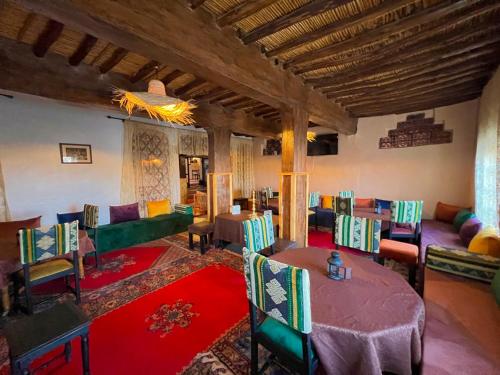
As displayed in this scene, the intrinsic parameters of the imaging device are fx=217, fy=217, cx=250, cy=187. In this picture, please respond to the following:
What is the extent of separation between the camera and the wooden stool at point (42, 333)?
47.1 inches

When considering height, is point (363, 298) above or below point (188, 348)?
above

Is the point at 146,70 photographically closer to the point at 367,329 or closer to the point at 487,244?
the point at 367,329

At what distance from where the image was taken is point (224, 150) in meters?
4.29

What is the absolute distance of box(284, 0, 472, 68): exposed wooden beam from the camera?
5.17ft

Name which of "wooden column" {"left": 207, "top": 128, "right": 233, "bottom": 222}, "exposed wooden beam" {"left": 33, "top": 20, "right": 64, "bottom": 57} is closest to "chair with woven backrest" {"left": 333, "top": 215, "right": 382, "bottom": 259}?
"wooden column" {"left": 207, "top": 128, "right": 233, "bottom": 222}

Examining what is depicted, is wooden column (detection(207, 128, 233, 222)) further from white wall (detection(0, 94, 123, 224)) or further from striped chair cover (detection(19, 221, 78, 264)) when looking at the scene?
striped chair cover (detection(19, 221, 78, 264))

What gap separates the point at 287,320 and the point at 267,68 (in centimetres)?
231

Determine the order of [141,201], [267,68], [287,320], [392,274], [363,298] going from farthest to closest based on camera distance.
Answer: [141,201]
[267,68]
[392,274]
[363,298]
[287,320]

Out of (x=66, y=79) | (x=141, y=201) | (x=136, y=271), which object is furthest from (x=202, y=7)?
(x=141, y=201)

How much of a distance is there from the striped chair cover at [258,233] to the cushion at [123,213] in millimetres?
3253

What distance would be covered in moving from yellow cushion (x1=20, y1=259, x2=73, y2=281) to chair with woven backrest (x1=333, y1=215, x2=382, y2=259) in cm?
294

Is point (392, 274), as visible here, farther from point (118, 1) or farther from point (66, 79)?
point (66, 79)

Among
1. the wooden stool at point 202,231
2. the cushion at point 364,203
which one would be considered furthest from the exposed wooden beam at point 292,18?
the cushion at point 364,203

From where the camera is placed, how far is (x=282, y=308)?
114 cm
